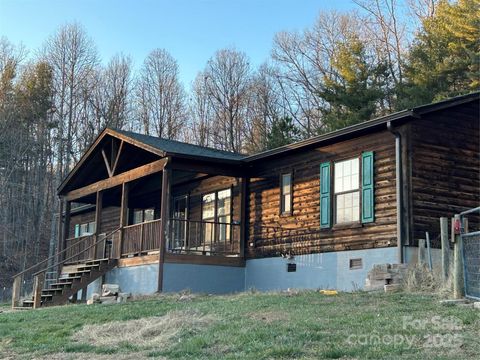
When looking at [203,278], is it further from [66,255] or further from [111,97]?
[111,97]

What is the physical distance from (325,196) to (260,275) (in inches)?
130

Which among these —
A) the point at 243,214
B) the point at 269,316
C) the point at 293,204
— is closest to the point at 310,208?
the point at 293,204

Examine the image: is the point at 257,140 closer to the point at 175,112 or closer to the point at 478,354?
the point at 175,112

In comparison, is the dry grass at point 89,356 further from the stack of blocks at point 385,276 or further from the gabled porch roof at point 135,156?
the gabled porch roof at point 135,156

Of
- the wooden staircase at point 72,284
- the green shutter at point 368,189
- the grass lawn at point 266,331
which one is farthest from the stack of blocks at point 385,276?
the wooden staircase at point 72,284

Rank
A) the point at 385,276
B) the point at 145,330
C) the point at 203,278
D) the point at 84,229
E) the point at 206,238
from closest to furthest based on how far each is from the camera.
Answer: the point at 145,330
the point at 385,276
the point at 203,278
the point at 206,238
the point at 84,229

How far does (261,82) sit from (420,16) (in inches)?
487

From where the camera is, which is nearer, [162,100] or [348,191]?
[348,191]

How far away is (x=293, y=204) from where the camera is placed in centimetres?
1797

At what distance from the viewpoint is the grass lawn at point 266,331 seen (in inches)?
293

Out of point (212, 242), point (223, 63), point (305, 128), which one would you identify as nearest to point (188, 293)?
point (212, 242)

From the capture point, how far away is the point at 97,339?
33.1 feet

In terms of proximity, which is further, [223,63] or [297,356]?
[223,63]

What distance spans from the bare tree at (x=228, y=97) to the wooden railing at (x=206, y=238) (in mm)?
22114
